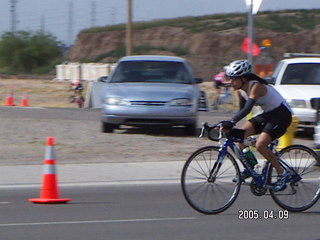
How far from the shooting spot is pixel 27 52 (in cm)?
7469

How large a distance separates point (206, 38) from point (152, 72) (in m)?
56.8

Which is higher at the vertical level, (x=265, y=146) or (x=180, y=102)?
(x=180, y=102)

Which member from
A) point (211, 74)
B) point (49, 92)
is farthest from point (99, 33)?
point (49, 92)

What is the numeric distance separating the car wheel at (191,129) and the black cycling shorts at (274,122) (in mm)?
7379

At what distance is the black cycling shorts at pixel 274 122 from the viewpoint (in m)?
8.73

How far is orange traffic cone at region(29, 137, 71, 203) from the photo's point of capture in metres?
9.83

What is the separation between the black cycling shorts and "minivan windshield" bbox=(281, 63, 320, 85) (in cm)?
861

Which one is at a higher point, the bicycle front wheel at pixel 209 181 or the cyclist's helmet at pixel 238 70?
the cyclist's helmet at pixel 238 70

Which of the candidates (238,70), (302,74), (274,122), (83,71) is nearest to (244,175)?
(274,122)

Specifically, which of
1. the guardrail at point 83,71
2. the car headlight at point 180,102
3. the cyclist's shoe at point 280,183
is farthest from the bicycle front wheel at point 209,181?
the guardrail at point 83,71

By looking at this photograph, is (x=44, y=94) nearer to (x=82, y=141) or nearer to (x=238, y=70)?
(x=82, y=141)

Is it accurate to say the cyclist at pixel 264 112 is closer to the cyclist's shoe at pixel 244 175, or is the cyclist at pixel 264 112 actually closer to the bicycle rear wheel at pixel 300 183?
the cyclist's shoe at pixel 244 175

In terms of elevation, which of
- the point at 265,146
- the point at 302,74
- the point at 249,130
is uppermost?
the point at 302,74

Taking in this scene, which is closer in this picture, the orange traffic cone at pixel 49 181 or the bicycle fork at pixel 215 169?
the bicycle fork at pixel 215 169
